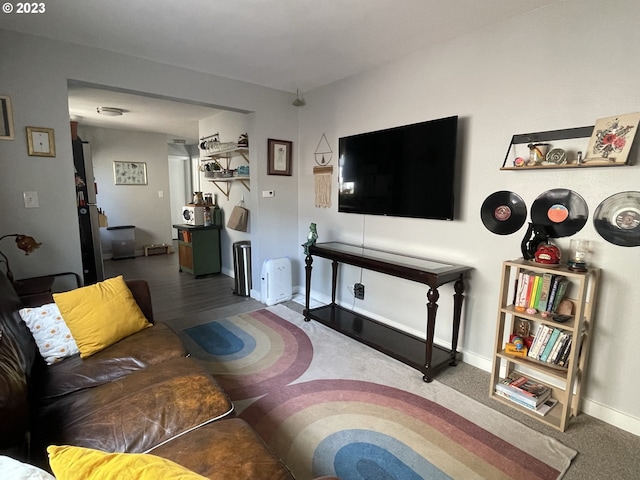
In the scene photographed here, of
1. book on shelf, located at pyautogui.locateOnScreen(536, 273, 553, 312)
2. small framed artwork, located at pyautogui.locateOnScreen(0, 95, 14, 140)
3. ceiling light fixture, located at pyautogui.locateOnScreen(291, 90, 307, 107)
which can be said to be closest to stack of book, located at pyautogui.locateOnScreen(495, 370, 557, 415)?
book on shelf, located at pyautogui.locateOnScreen(536, 273, 553, 312)

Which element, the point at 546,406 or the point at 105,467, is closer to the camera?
the point at 105,467

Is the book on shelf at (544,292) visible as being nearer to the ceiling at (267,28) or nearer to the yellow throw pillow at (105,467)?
the ceiling at (267,28)

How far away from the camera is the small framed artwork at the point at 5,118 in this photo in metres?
2.39

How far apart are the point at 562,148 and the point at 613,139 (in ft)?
0.81

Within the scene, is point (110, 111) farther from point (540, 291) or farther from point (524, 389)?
point (524, 389)

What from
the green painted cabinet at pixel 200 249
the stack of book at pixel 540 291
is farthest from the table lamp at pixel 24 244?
the stack of book at pixel 540 291

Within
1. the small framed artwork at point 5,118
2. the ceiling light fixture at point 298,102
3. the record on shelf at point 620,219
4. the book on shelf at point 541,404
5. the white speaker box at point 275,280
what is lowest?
the book on shelf at point 541,404

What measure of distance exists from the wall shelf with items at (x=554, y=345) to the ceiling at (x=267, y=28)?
1.61 meters

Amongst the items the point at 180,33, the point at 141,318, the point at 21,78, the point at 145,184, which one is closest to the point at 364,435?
the point at 141,318

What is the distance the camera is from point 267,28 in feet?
7.64

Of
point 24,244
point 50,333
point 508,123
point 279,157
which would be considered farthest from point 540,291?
point 24,244

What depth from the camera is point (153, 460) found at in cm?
76

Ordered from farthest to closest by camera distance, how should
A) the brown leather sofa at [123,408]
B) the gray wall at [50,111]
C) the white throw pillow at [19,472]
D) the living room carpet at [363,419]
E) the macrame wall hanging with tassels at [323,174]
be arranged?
the macrame wall hanging with tassels at [323,174] → the gray wall at [50,111] → the living room carpet at [363,419] → the brown leather sofa at [123,408] → the white throw pillow at [19,472]

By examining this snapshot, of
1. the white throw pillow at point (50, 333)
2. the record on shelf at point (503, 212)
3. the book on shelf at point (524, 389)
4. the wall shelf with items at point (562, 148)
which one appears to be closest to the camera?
the white throw pillow at point (50, 333)
